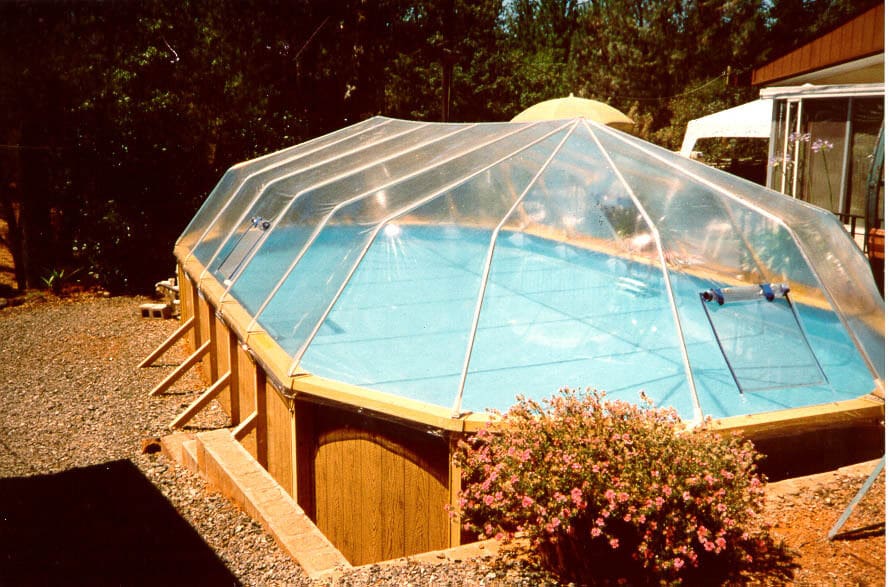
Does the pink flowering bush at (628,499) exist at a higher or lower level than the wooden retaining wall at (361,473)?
higher

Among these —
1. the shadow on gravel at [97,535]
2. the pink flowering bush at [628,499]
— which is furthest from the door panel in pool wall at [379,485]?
the pink flowering bush at [628,499]

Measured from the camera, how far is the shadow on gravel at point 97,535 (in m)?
4.74

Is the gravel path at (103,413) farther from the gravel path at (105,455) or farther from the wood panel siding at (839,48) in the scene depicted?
the wood panel siding at (839,48)

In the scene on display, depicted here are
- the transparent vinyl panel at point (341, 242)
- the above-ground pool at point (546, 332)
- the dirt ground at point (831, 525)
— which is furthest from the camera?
the transparent vinyl panel at point (341, 242)

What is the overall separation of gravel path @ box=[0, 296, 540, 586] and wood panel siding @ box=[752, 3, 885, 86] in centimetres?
659

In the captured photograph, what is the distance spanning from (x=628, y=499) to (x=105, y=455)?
5199 mm

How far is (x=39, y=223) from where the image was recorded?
14.2m

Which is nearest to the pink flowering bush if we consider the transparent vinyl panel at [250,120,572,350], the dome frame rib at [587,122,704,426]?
the dome frame rib at [587,122,704,426]

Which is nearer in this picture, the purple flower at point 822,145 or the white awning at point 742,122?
the purple flower at point 822,145

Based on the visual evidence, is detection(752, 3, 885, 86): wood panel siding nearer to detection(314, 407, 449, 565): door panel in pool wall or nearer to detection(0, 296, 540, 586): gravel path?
detection(314, 407, 449, 565): door panel in pool wall

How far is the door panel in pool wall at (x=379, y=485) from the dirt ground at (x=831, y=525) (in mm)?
1963

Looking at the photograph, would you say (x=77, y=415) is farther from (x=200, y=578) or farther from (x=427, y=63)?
(x=427, y=63)

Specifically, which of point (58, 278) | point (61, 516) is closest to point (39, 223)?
point (58, 278)

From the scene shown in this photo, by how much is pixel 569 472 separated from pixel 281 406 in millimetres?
2973
